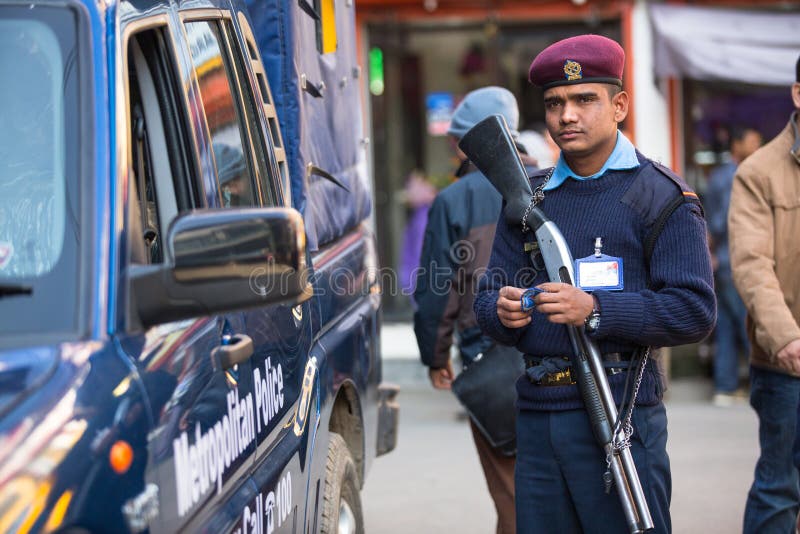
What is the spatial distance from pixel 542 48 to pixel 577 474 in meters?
8.44

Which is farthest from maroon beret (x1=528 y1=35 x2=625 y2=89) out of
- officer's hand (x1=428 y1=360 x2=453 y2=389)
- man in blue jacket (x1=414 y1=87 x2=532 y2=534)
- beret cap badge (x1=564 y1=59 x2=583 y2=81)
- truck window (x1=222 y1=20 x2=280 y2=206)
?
officer's hand (x1=428 y1=360 x2=453 y2=389)

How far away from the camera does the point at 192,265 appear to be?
2.08m

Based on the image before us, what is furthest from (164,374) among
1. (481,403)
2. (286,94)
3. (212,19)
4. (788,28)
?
(788,28)

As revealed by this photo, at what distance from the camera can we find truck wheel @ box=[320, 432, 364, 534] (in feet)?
11.7

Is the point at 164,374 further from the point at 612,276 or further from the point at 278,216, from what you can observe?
the point at 612,276

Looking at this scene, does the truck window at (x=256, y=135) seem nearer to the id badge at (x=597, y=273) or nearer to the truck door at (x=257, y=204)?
the truck door at (x=257, y=204)

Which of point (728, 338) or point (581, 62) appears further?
point (728, 338)

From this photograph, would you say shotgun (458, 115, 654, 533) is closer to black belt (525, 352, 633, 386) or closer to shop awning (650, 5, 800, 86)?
black belt (525, 352, 633, 386)

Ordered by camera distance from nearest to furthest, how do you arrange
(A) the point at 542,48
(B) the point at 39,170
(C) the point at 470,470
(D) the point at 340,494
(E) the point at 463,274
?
(B) the point at 39,170, (D) the point at 340,494, (E) the point at 463,274, (C) the point at 470,470, (A) the point at 542,48

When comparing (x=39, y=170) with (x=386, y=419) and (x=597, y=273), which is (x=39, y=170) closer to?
(x=597, y=273)

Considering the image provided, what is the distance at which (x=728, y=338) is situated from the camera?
8938mm

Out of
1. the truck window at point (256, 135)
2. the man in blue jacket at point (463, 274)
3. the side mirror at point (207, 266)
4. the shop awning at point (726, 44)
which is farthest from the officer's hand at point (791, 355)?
the shop awning at point (726, 44)

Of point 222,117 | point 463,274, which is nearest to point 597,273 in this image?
point 222,117

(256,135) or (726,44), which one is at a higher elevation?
(726,44)
